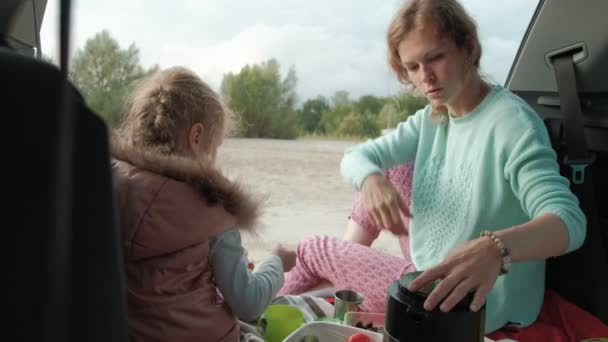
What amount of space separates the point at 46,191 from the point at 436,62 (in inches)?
43.1

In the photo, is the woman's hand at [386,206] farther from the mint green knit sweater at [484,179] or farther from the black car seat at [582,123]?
the black car seat at [582,123]

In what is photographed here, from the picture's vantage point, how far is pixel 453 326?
74 centimetres

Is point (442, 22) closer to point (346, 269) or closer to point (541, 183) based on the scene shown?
point (541, 183)

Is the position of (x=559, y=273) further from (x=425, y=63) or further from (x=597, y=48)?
(x=425, y=63)

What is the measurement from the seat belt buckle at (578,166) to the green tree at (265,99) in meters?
1.14

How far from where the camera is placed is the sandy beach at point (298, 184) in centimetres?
261

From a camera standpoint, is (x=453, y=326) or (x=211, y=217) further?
(x=211, y=217)

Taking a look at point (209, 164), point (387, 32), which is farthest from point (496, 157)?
point (209, 164)

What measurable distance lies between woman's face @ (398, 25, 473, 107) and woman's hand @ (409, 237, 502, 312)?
556 millimetres

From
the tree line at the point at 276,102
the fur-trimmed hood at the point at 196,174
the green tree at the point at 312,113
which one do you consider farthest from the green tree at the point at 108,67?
the green tree at the point at 312,113

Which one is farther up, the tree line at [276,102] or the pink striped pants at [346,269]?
the tree line at [276,102]

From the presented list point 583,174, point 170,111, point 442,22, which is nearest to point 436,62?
point 442,22

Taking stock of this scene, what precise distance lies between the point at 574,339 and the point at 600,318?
0.47 feet

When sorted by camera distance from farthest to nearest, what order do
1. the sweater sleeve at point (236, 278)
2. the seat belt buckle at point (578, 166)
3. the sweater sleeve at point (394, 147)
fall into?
1. the sweater sleeve at point (394, 147)
2. the seat belt buckle at point (578, 166)
3. the sweater sleeve at point (236, 278)
